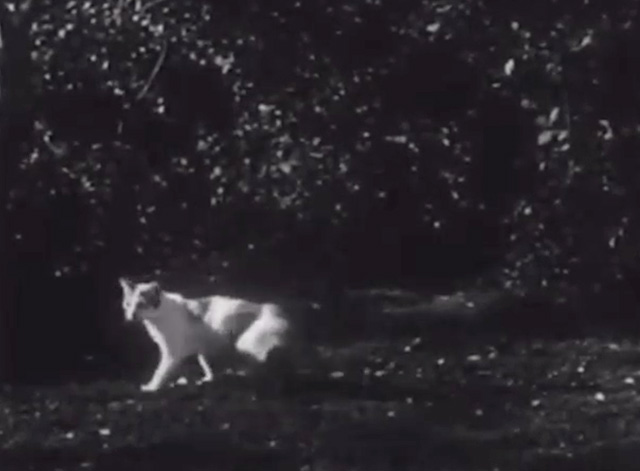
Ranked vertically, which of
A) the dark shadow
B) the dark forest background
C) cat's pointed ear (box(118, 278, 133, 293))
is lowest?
the dark shadow

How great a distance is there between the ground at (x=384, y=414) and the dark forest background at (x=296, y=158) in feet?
0.12

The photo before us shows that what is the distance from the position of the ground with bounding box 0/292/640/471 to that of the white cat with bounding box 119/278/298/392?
0.9 inches

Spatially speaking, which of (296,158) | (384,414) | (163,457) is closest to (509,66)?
(296,158)

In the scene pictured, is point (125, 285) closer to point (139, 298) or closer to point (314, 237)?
point (139, 298)

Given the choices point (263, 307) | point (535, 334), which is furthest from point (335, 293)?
point (535, 334)

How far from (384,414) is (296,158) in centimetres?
21

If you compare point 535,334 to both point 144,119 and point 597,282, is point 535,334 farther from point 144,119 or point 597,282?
point 144,119

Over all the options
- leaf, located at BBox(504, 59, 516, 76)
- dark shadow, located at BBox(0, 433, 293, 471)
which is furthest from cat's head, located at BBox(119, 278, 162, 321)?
leaf, located at BBox(504, 59, 516, 76)

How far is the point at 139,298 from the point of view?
4.44 feet

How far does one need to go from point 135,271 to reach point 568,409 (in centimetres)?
35

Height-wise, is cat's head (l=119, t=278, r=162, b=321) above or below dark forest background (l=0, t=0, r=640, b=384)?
below

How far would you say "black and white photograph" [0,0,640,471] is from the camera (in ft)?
4.43

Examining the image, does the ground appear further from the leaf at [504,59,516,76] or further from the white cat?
the leaf at [504,59,516,76]

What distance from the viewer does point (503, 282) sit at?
53.3 inches
